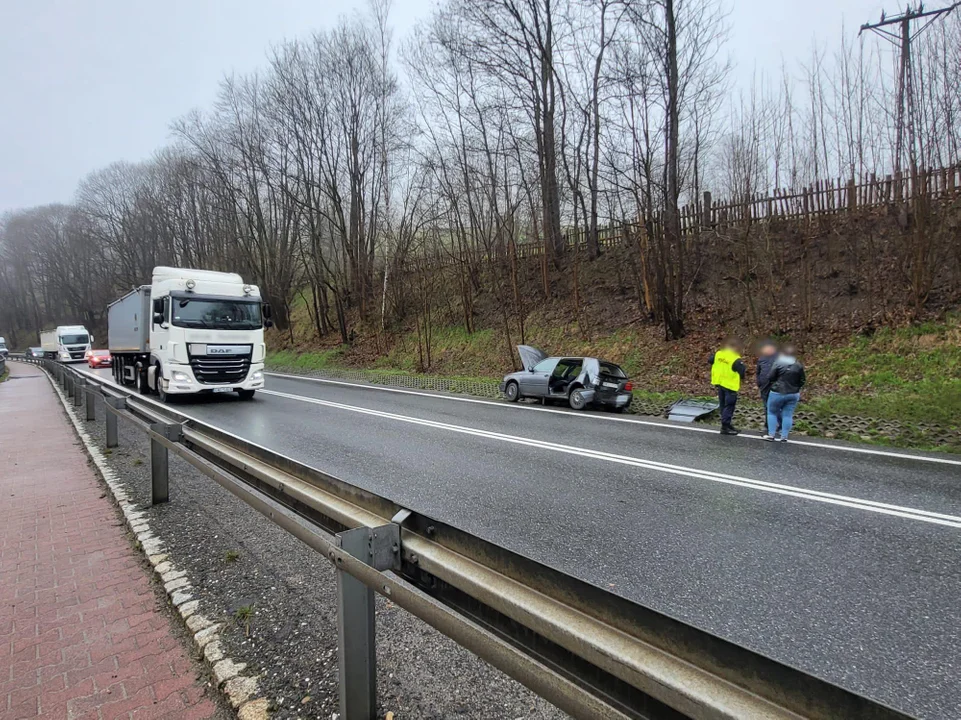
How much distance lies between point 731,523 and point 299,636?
3.88 meters

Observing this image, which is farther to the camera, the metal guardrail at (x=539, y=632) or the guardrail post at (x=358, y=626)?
the guardrail post at (x=358, y=626)

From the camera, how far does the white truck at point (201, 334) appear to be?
14070mm

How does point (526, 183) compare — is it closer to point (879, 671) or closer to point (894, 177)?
point (894, 177)

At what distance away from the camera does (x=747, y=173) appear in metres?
15.9

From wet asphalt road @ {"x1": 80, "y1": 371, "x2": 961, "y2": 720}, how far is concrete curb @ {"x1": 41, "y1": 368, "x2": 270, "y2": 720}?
1.90 m

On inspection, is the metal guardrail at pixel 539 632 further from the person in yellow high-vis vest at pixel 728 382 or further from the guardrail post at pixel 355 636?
the person in yellow high-vis vest at pixel 728 382

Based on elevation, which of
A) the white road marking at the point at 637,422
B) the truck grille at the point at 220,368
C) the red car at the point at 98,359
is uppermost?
the red car at the point at 98,359

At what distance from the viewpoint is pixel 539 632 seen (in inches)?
64.5

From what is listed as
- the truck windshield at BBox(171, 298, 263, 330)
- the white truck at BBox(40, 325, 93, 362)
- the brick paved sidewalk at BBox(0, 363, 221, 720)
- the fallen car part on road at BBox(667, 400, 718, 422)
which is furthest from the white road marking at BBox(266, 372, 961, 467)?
the white truck at BBox(40, 325, 93, 362)

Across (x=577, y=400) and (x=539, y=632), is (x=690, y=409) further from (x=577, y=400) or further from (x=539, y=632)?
(x=539, y=632)

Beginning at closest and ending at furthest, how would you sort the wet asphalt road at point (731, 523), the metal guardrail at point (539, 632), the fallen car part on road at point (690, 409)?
the metal guardrail at point (539, 632)
the wet asphalt road at point (731, 523)
the fallen car part on road at point (690, 409)

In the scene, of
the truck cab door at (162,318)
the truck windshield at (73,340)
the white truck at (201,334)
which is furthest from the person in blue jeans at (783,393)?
the truck windshield at (73,340)

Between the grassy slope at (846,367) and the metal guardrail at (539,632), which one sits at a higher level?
the metal guardrail at (539,632)

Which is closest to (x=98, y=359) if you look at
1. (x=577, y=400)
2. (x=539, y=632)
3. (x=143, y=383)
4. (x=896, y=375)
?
(x=143, y=383)
